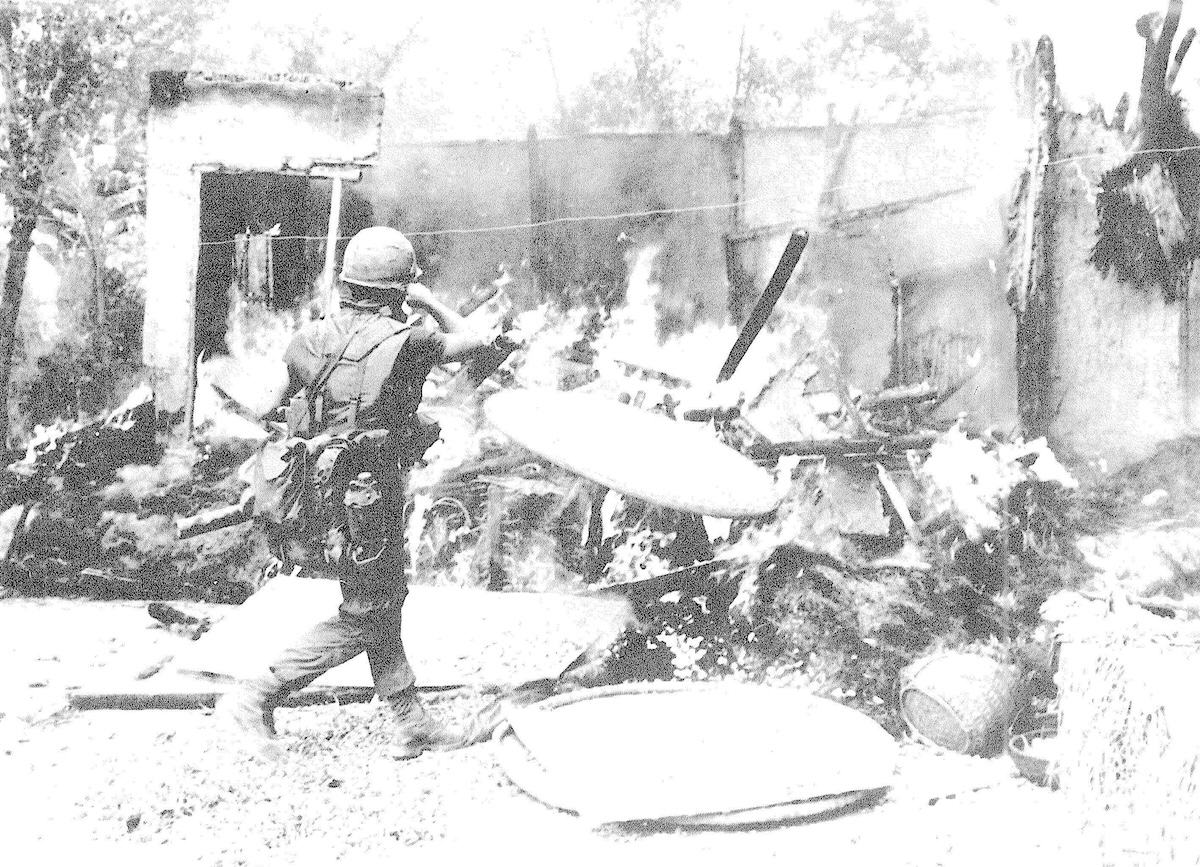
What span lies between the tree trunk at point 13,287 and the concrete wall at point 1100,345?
4656 mm

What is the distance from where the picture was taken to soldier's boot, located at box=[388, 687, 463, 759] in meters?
4.25

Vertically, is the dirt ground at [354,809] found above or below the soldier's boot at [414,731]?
below

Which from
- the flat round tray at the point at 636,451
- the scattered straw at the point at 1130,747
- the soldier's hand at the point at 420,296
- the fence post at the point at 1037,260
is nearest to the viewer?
the scattered straw at the point at 1130,747

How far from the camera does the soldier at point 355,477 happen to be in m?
4.12

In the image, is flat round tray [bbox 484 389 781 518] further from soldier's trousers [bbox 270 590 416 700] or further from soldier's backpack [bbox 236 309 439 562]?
soldier's trousers [bbox 270 590 416 700]

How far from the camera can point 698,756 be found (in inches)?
164

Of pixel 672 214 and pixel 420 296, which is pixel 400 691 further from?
pixel 672 214

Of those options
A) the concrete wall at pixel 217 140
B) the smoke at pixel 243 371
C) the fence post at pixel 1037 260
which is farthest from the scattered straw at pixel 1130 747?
the concrete wall at pixel 217 140

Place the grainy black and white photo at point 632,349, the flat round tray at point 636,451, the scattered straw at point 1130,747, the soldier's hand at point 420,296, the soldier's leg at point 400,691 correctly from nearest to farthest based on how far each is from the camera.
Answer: the scattered straw at point 1130,747
the soldier's leg at point 400,691
the flat round tray at point 636,451
the soldier's hand at point 420,296
the grainy black and white photo at point 632,349

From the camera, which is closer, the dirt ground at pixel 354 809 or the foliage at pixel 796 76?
the dirt ground at pixel 354 809

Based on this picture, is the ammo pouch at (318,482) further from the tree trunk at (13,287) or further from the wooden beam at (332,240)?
the tree trunk at (13,287)

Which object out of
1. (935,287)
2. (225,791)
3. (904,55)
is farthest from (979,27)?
(225,791)

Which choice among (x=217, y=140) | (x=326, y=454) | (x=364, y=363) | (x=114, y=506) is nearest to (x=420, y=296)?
(x=364, y=363)

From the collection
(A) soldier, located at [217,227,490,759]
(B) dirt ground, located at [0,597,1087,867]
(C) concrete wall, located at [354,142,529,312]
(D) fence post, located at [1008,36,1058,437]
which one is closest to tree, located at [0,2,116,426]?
(C) concrete wall, located at [354,142,529,312]
